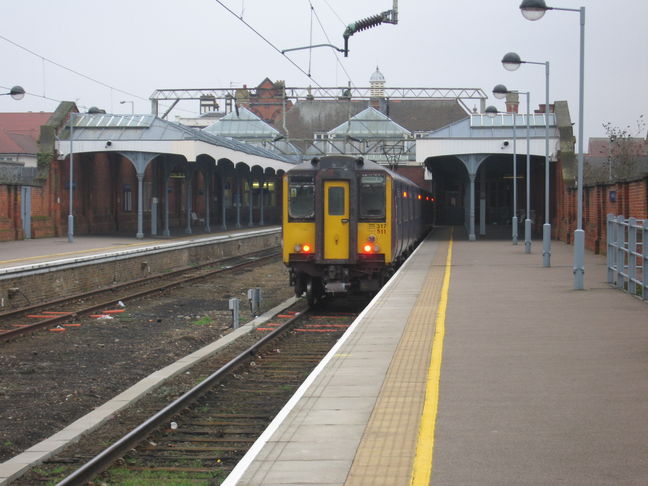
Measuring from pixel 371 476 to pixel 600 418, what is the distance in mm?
2178

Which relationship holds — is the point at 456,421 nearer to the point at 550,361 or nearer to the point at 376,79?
the point at 550,361

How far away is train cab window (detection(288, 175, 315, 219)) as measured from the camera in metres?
17.8

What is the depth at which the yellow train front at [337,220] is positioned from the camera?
1769 centimetres

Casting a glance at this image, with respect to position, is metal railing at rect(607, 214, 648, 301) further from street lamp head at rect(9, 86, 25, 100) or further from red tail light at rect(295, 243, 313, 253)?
street lamp head at rect(9, 86, 25, 100)

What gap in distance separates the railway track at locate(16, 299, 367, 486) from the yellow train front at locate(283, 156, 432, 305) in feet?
13.2

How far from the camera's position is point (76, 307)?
1886cm

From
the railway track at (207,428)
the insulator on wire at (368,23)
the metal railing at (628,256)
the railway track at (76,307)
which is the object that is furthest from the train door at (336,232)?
the insulator on wire at (368,23)

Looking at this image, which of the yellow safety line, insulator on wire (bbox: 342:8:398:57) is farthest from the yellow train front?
insulator on wire (bbox: 342:8:398:57)

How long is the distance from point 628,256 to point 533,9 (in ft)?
15.7

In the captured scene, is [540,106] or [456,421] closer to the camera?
[456,421]

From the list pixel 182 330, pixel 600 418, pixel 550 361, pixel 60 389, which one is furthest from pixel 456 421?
pixel 182 330

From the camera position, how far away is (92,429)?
28.1ft

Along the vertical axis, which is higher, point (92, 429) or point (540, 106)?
point (540, 106)

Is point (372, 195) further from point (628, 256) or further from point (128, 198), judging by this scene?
point (128, 198)
